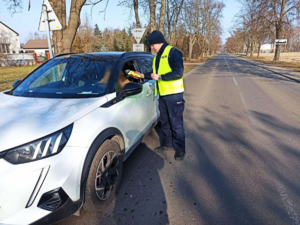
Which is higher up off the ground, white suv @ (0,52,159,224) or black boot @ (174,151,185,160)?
white suv @ (0,52,159,224)

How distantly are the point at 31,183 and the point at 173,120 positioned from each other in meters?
2.21

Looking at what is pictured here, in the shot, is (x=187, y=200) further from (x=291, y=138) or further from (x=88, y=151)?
(x=291, y=138)

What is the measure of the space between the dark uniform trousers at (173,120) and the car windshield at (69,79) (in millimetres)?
1057

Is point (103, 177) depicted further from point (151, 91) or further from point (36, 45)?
point (36, 45)

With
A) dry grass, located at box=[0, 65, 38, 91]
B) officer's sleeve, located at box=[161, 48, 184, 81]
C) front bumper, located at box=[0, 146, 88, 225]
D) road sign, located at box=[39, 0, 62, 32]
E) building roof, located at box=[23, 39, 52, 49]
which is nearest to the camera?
front bumper, located at box=[0, 146, 88, 225]

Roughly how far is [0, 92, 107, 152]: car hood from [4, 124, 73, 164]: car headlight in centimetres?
4

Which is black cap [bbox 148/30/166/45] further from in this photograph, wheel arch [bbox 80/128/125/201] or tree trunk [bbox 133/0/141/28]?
tree trunk [bbox 133/0/141/28]

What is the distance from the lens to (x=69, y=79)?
9.46ft

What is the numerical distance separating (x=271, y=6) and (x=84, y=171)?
34064 mm

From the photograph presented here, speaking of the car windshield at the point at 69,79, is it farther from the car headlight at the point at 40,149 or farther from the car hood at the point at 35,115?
the car headlight at the point at 40,149

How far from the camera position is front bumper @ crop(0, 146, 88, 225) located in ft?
4.92

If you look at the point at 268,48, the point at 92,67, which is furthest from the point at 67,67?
the point at 268,48

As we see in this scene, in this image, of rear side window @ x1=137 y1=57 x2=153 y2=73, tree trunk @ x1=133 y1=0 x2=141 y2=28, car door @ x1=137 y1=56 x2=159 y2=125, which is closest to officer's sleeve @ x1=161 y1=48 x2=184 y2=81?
car door @ x1=137 y1=56 x2=159 y2=125

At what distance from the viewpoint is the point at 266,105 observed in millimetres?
6707
